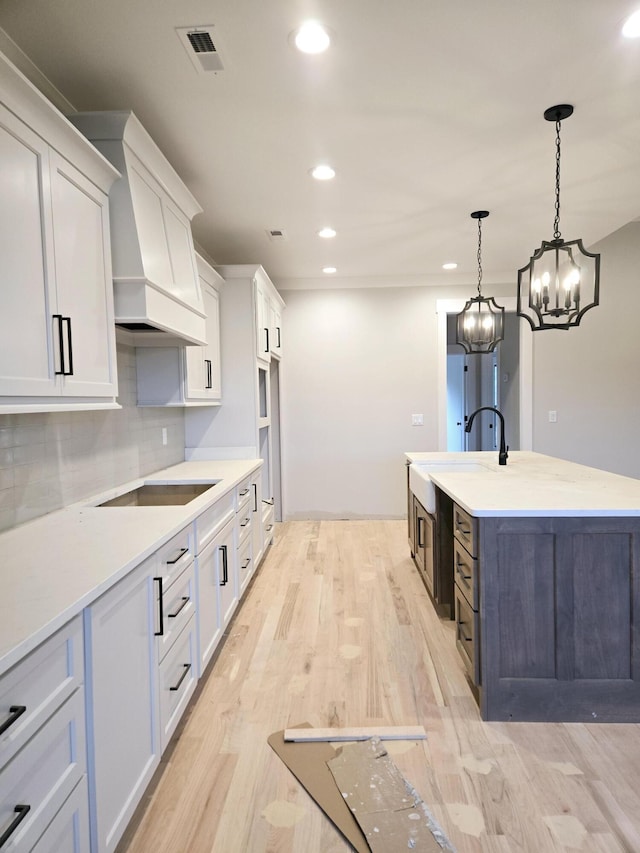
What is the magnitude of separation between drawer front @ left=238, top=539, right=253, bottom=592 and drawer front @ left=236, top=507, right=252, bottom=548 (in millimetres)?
43

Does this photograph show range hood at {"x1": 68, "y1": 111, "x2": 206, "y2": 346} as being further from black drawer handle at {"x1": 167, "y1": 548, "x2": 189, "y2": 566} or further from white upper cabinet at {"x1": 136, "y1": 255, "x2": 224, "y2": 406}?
black drawer handle at {"x1": 167, "y1": 548, "x2": 189, "y2": 566}

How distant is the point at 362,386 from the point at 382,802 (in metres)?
4.36

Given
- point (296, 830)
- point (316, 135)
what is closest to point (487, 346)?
point (316, 135)

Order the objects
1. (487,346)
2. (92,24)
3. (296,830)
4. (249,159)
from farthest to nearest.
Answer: (487,346)
(249,159)
(92,24)
(296,830)

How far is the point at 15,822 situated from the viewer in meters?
0.99

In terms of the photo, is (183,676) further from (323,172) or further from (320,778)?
(323,172)

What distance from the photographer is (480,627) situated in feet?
7.16

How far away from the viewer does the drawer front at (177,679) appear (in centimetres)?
184

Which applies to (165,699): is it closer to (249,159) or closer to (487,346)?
(249,159)

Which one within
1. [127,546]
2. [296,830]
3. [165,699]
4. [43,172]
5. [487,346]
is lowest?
[296,830]

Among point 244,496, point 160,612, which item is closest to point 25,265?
point 160,612

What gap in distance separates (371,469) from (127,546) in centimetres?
427

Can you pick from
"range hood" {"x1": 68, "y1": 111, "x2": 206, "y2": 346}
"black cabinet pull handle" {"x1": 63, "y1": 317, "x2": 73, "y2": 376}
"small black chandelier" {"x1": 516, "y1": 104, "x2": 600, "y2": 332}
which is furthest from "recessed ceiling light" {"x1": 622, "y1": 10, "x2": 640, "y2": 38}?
"black cabinet pull handle" {"x1": 63, "y1": 317, "x2": 73, "y2": 376}

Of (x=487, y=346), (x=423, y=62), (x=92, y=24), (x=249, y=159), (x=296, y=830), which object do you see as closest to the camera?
(x=296, y=830)
